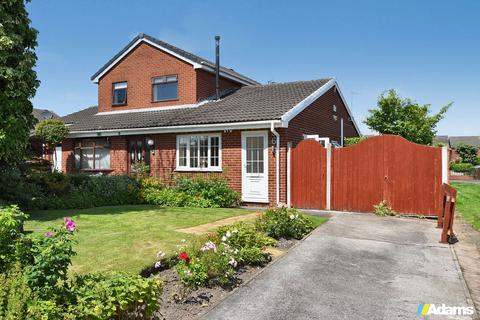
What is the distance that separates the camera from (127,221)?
10.0m

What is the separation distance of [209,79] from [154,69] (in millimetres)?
2848

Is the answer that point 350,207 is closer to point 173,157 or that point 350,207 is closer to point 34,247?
point 173,157

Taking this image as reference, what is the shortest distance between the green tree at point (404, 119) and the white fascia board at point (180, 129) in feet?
48.3

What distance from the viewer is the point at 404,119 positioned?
24.7m

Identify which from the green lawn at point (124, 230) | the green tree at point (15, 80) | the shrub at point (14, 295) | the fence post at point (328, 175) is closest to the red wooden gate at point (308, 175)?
the fence post at point (328, 175)

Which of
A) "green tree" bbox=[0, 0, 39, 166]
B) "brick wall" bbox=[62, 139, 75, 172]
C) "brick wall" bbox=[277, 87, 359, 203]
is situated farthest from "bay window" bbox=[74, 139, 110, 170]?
"brick wall" bbox=[277, 87, 359, 203]

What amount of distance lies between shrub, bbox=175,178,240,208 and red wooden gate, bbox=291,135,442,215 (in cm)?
228

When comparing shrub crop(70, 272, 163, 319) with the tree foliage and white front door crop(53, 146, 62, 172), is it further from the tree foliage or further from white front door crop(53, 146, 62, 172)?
white front door crop(53, 146, 62, 172)

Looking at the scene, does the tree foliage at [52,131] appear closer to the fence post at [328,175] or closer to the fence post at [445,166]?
the fence post at [328,175]

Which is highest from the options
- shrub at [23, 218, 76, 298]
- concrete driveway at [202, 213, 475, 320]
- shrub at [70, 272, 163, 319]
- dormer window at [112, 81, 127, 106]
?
dormer window at [112, 81, 127, 106]

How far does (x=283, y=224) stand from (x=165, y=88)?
1258 cm

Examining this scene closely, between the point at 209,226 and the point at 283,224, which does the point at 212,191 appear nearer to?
the point at 209,226

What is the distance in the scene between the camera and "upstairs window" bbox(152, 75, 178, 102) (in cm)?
1848

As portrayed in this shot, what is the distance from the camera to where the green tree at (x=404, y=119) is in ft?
78.8
